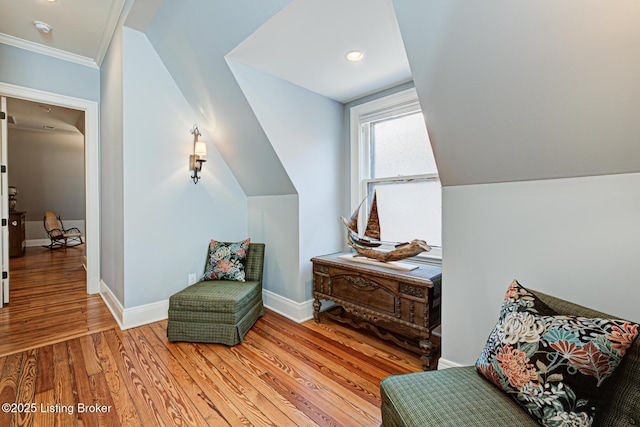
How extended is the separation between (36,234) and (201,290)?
800 centimetres

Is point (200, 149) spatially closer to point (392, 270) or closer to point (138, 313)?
point (138, 313)

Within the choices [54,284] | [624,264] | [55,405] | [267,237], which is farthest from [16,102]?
[624,264]

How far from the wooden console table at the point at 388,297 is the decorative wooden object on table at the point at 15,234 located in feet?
21.7

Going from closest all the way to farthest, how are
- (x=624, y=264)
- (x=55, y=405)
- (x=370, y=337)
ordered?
(x=624, y=264), (x=55, y=405), (x=370, y=337)

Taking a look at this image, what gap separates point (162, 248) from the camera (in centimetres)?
277

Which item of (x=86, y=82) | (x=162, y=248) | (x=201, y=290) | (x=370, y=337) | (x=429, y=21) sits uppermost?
(x=86, y=82)

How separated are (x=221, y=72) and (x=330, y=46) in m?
0.93

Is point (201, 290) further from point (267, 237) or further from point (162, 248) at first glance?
point (267, 237)

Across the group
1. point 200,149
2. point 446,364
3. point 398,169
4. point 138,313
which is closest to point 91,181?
point 200,149

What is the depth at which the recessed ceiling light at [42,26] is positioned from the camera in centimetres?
267

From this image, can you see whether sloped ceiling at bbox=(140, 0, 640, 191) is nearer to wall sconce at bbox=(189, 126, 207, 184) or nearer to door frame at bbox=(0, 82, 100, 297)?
wall sconce at bbox=(189, 126, 207, 184)

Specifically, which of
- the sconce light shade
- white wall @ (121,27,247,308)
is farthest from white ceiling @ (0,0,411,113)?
the sconce light shade

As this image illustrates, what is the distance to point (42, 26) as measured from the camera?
8.87 feet

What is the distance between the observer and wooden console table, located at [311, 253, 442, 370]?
2.01 m
